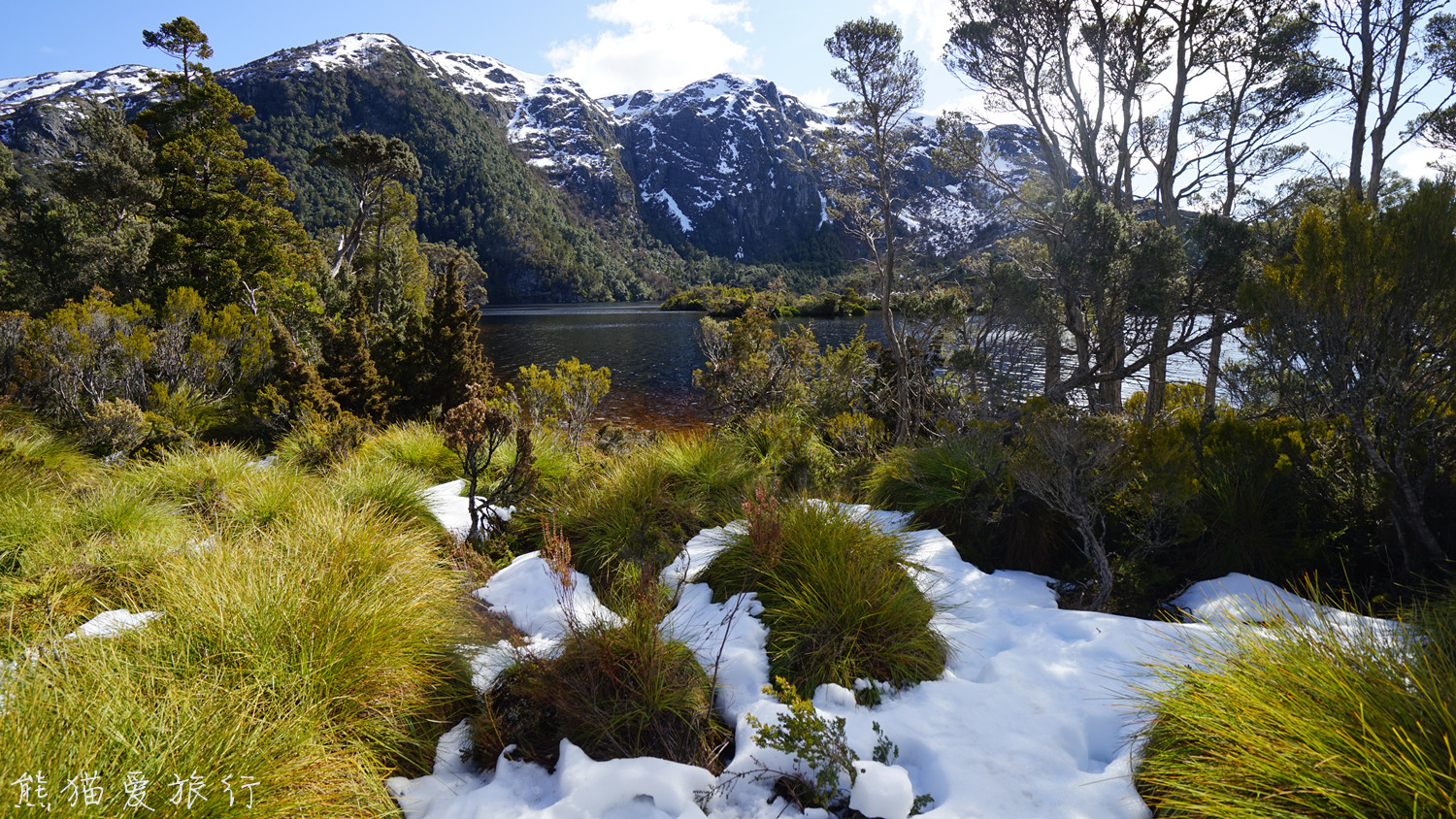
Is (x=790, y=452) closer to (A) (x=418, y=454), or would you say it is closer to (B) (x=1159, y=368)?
(A) (x=418, y=454)

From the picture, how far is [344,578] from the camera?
131 inches

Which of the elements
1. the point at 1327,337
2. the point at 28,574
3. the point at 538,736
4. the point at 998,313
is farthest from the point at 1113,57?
the point at 28,574

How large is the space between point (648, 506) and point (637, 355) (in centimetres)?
3278

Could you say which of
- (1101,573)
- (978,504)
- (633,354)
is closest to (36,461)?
(978,504)

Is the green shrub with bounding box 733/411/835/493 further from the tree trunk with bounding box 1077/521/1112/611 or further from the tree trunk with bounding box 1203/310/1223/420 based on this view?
the tree trunk with bounding box 1203/310/1223/420

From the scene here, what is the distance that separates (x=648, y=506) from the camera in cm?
566

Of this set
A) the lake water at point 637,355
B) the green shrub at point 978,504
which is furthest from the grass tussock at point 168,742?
the lake water at point 637,355

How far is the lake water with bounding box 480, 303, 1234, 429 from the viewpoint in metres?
21.0

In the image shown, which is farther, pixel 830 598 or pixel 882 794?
pixel 830 598

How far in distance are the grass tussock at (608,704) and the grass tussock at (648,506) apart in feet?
4.29

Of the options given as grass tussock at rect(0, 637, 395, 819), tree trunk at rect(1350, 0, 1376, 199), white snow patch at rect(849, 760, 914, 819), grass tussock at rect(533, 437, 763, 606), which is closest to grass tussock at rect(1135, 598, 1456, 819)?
white snow patch at rect(849, 760, 914, 819)

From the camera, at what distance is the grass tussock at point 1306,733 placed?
1.71 metres

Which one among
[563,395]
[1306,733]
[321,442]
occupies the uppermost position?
[1306,733]

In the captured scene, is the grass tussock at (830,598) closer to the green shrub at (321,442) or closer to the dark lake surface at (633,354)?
the green shrub at (321,442)
